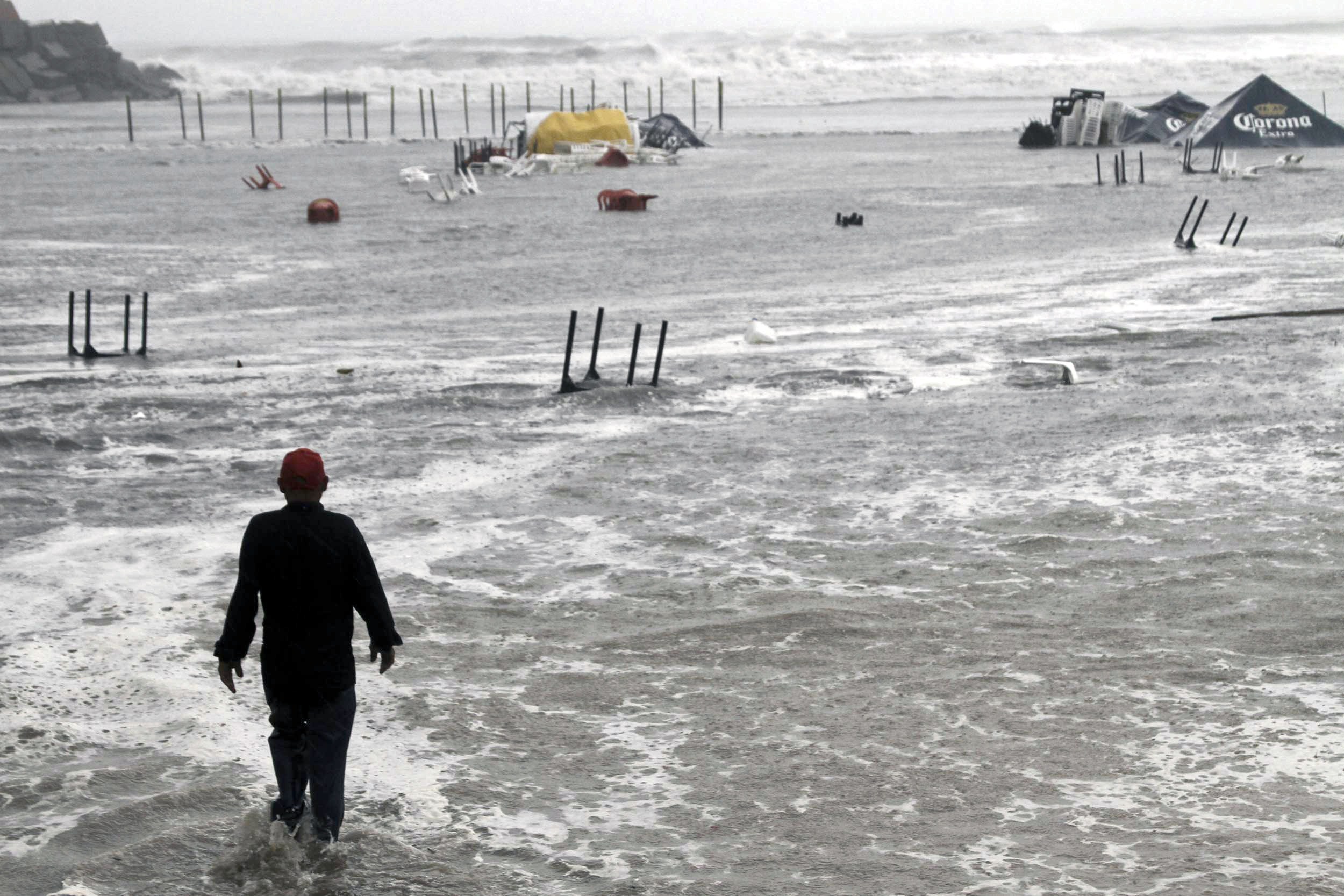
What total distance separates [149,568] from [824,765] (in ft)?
17.0

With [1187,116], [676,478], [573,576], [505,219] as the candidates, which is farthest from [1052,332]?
[1187,116]

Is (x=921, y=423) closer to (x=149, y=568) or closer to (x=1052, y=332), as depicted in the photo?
(x=1052, y=332)

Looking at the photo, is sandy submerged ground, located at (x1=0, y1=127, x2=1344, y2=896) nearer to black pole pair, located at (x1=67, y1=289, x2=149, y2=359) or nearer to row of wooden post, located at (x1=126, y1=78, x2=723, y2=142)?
black pole pair, located at (x1=67, y1=289, x2=149, y2=359)

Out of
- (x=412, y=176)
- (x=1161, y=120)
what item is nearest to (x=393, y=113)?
(x=412, y=176)

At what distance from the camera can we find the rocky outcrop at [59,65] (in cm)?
11150

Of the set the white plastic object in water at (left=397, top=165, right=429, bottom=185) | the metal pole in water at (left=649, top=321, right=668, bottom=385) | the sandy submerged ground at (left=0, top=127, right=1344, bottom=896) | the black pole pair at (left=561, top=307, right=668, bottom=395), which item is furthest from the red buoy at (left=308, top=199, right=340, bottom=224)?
the metal pole in water at (left=649, top=321, right=668, bottom=385)

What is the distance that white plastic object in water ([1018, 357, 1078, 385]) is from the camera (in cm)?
1514

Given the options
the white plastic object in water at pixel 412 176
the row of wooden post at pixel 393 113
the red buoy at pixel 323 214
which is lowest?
the red buoy at pixel 323 214

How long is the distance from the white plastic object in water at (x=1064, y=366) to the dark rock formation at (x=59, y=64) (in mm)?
110454

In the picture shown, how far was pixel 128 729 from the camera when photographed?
715 centimetres

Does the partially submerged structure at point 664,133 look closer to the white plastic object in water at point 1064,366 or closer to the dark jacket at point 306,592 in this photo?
the white plastic object in water at point 1064,366

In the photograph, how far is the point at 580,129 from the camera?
57156mm

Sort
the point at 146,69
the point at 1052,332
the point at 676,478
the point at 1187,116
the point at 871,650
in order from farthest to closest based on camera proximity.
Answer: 1. the point at 146,69
2. the point at 1187,116
3. the point at 1052,332
4. the point at 676,478
5. the point at 871,650

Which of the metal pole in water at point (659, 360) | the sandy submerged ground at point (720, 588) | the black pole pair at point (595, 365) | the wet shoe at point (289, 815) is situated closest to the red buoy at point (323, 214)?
the sandy submerged ground at point (720, 588)
